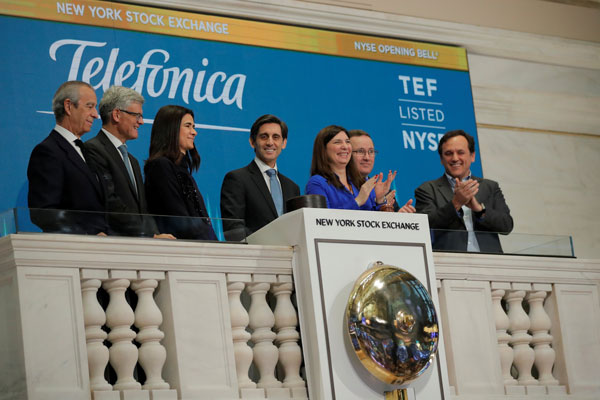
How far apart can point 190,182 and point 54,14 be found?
2581mm

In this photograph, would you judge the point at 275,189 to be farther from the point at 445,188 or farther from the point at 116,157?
the point at 116,157

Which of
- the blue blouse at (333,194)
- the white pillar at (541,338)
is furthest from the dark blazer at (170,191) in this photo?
the white pillar at (541,338)

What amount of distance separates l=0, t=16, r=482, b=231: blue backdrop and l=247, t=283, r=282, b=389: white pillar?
267 centimetres

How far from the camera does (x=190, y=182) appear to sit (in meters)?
4.75

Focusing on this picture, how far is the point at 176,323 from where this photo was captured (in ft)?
12.7

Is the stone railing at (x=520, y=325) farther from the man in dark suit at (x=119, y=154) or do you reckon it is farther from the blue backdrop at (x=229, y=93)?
the blue backdrop at (x=229, y=93)

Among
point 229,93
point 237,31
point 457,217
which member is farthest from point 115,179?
point 237,31

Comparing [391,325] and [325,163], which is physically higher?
[325,163]

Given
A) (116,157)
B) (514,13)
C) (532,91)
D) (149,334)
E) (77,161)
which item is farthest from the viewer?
(514,13)

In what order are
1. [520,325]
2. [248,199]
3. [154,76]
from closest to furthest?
1. [520,325]
2. [248,199]
3. [154,76]

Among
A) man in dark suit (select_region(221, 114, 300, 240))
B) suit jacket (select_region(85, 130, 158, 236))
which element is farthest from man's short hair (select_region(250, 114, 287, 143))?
suit jacket (select_region(85, 130, 158, 236))

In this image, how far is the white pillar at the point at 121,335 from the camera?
12.2ft

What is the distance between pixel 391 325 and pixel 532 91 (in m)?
5.87

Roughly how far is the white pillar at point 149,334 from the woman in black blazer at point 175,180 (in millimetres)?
253
